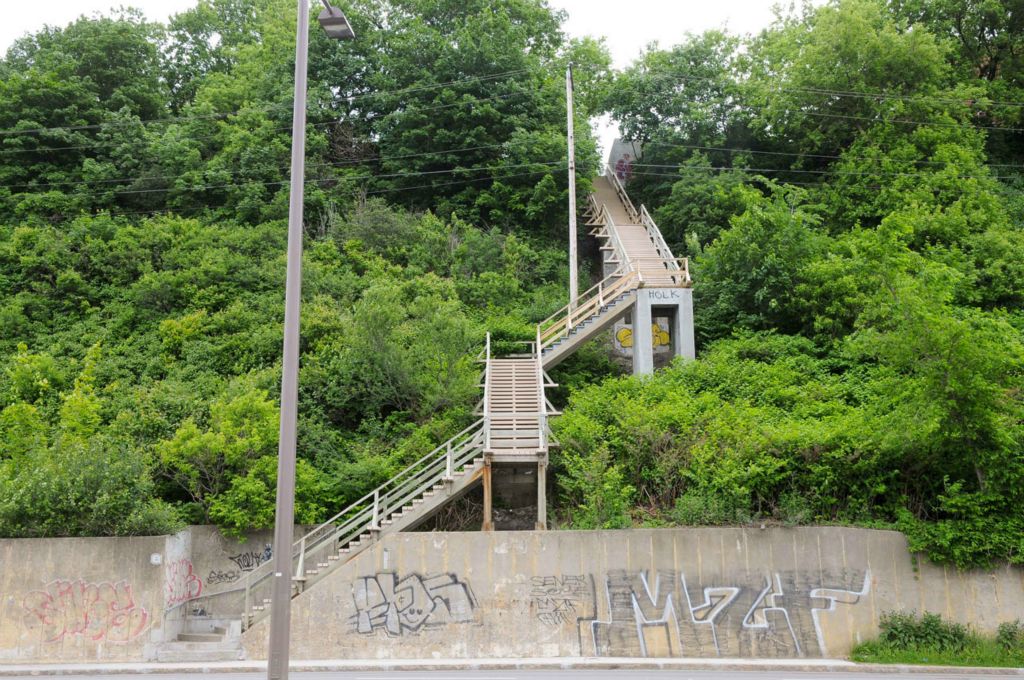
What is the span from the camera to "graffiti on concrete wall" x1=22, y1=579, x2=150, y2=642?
16078 millimetres

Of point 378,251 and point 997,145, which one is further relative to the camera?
point 997,145

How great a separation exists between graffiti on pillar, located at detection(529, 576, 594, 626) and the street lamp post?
7846 millimetres

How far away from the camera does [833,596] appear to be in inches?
625

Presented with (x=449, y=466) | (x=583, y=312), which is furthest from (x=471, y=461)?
(x=583, y=312)

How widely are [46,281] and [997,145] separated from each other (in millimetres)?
37729

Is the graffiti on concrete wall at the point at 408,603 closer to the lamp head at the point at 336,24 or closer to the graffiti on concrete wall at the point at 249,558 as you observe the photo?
the graffiti on concrete wall at the point at 249,558

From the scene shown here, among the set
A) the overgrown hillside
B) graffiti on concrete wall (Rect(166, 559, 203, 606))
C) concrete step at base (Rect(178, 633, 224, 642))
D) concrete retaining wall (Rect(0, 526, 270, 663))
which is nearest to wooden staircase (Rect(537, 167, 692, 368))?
the overgrown hillside

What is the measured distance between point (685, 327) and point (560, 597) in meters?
10.6

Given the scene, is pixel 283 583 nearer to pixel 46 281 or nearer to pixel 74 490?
pixel 74 490

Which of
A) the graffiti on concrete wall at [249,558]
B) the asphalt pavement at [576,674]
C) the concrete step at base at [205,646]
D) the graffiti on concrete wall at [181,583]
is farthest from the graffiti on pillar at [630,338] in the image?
the concrete step at base at [205,646]

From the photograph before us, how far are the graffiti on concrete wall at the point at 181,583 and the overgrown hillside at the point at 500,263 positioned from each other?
1.17 m

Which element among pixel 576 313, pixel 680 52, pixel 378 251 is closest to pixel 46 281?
pixel 378 251

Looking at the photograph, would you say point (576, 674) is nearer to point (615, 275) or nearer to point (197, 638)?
point (197, 638)

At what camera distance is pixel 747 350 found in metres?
23.7
